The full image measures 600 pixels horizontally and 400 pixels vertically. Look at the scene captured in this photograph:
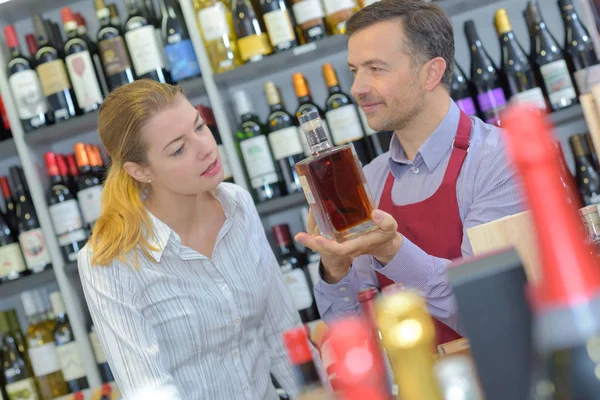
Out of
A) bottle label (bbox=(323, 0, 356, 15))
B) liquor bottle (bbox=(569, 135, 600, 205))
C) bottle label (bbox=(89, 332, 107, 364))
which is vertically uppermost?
bottle label (bbox=(323, 0, 356, 15))

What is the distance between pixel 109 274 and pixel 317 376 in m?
0.78

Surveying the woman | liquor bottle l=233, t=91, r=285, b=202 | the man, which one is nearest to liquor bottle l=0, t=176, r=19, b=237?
liquor bottle l=233, t=91, r=285, b=202

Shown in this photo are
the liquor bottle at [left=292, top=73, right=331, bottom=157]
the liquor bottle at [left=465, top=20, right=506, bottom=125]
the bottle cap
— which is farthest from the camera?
the liquor bottle at [left=465, top=20, right=506, bottom=125]

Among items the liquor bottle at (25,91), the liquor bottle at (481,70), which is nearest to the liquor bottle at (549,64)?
the liquor bottle at (481,70)

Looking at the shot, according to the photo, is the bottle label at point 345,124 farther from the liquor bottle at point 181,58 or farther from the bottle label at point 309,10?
the liquor bottle at point 181,58

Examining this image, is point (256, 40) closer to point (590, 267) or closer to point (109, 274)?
point (109, 274)

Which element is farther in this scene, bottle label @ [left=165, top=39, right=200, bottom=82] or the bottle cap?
bottle label @ [left=165, top=39, right=200, bottom=82]

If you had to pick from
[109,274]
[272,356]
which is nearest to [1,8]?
[109,274]

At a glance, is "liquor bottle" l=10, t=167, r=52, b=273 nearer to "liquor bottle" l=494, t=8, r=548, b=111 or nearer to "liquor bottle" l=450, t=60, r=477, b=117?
"liquor bottle" l=450, t=60, r=477, b=117

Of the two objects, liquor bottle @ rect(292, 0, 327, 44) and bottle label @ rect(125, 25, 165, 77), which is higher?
bottle label @ rect(125, 25, 165, 77)

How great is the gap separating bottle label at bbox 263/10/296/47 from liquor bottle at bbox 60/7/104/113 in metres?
0.55

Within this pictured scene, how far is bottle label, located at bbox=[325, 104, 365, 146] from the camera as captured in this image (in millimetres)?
2049

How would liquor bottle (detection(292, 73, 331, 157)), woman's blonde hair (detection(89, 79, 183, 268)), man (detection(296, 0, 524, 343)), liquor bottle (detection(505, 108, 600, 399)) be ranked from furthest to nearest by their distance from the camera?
liquor bottle (detection(292, 73, 331, 157)) → woman's blonde hair (detection(89, 79, 183, 268)) → man (detection(296, 0, 524, 343)) → liquor bottle (detection(505, 108, 600, 399))

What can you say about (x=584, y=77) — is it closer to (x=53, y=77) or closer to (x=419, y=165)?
(x=419, y=165)
